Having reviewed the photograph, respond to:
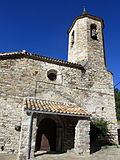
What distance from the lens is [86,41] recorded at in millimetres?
10336

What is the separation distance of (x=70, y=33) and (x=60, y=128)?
26.7 feet

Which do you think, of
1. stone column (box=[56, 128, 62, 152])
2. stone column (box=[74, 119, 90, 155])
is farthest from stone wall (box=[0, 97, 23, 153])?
stone column (box=[74, 119, 90, 155])

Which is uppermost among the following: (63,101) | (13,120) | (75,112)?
(63,101)

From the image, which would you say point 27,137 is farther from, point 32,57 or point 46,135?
point 32,57

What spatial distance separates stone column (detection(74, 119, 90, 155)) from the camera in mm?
6488

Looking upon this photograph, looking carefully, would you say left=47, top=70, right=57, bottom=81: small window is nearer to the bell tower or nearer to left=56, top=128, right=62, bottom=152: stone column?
the bell tower

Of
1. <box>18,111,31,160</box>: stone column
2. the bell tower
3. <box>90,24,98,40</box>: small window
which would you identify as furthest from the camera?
<box>90,24,98,40</box>: small window

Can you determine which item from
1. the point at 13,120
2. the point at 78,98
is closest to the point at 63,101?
the point at 78,98

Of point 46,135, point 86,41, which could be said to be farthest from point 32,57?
point 46,135

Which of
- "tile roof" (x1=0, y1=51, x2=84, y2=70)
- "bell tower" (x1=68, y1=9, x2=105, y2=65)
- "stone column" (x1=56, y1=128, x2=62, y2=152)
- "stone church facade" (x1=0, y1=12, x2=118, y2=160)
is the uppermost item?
"bell tower" (x1=68, y1=9, x2=105, y2=65)

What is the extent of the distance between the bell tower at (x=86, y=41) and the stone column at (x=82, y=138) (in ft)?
14.5

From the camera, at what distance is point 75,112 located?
6.85 meters

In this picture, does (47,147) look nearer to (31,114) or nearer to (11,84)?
(31,114)

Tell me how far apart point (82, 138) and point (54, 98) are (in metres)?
2.67
